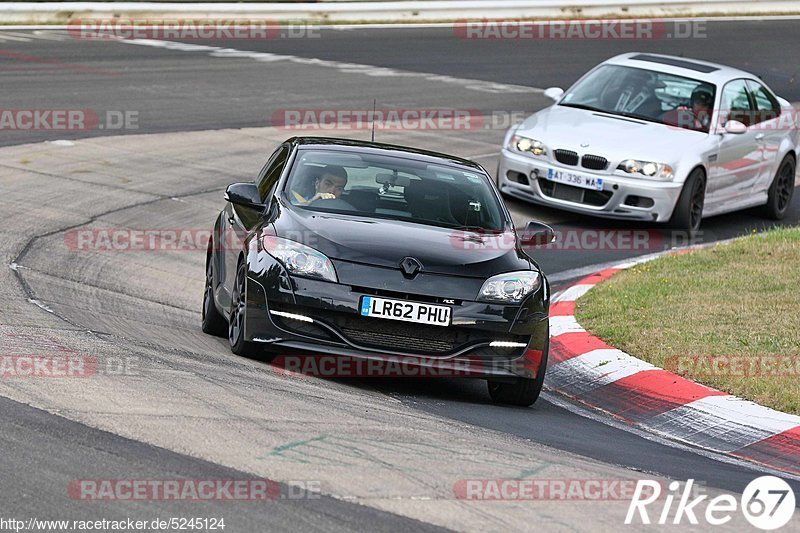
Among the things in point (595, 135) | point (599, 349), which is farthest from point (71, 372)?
point (595, 135)

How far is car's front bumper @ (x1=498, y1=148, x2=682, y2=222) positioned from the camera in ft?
46.0

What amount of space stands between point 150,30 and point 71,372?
19.8 meters

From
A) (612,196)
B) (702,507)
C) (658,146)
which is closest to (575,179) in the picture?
(612,196)

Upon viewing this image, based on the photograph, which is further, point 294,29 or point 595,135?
point 294,29

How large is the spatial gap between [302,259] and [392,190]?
1188mm

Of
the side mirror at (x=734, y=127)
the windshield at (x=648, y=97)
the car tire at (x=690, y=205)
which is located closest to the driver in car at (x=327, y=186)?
the car tire at (x=690, y=205)

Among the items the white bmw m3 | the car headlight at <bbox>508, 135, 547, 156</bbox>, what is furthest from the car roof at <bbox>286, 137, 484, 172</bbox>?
the car headlight at <bbox>508, 135, 547, 156</bbox>

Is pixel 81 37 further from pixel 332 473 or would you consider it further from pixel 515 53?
pixel 332 473

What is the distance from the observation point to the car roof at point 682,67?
15.6 m

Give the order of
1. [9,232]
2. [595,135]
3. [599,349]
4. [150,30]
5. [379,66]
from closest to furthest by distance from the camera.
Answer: [599,349] → [9,232] → [595,135] → [379,66] → [150,30]

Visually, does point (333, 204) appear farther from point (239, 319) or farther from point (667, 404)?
point (667, 404)

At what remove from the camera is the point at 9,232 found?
11570 mm

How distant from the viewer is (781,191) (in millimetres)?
16312

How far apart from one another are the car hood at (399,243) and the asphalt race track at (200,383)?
746mm
